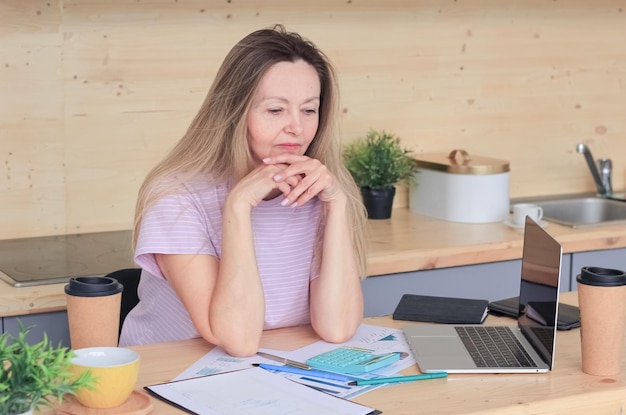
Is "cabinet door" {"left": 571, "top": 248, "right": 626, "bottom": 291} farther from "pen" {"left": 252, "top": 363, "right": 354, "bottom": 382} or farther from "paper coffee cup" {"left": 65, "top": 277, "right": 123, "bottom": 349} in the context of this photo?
"paper coffee cup" {"left": 65, "top": 277, "right": 123, "bottom": 349}

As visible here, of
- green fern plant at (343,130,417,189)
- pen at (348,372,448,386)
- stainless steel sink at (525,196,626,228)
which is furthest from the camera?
stainless steel sink at (525,196,626,228)

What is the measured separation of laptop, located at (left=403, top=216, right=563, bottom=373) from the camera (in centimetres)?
168

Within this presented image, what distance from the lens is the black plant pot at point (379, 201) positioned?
3.18m

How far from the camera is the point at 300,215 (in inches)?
84.6

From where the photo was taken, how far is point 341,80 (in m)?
3.22

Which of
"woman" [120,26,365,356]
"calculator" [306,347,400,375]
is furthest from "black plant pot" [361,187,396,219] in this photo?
"calculator" [306,347,400,375]

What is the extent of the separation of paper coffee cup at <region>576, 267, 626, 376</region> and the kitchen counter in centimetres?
106

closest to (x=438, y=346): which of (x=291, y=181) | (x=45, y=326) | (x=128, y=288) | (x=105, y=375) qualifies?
(x=291, y=181)

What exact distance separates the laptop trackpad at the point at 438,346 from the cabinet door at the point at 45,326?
0.95 metres

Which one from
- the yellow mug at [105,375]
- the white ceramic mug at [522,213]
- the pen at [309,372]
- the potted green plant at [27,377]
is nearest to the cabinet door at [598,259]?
the white ceramic mug at [522,213]

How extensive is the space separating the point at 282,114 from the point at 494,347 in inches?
24.6

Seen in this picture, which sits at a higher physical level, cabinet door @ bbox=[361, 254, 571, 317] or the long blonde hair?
the long blonde hair

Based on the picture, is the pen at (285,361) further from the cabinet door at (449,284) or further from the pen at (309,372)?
the cabinet door at (449,284)

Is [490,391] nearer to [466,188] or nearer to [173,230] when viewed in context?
[173,230]
